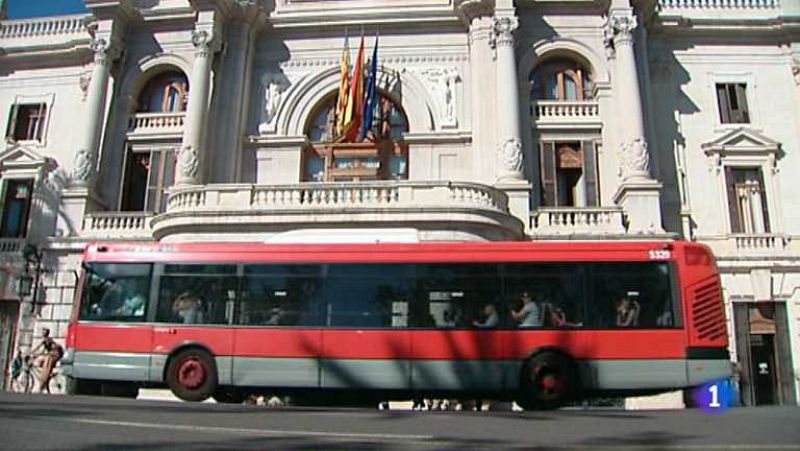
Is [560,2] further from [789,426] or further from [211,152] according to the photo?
[789,426]

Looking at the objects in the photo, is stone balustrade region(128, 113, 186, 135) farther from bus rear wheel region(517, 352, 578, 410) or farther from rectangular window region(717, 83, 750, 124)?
rectangular window region(717, 83, 750, 124)

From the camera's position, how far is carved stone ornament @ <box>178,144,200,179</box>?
19.7 meters

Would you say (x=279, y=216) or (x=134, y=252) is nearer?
(x=134, y=252)

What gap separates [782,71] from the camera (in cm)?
2142

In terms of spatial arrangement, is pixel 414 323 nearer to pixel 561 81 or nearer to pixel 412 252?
pixel 412 252

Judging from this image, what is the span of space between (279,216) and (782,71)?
17615 millimetres

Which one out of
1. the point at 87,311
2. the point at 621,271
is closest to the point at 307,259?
the point at 87,311

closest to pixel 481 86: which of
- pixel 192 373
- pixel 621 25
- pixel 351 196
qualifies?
pixel 621 25

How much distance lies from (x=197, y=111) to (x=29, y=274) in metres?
7.24

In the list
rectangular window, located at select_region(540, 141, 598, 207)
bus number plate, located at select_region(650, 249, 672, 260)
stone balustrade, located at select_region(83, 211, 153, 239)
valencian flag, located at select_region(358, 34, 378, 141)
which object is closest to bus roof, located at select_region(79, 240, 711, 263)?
bus number plate, located at select_region(650, 249, 672, 260)

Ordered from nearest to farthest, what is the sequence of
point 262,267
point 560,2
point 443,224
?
1. point 262,267
2. point 443,224
3. point 560,2

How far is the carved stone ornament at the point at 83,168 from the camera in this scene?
20469 millimetres

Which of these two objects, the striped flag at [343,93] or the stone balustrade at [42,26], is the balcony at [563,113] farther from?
the stone balustrade at [42,26]

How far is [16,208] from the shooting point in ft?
72.7
